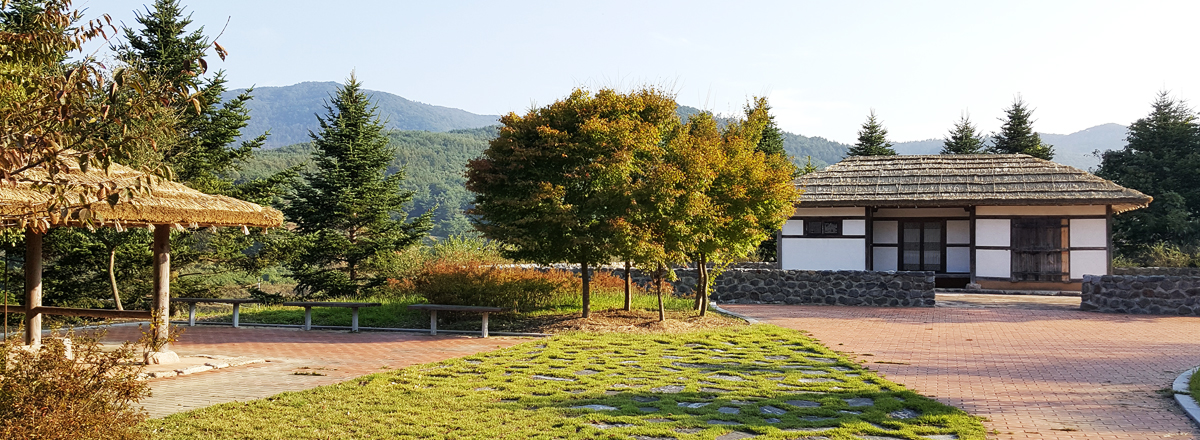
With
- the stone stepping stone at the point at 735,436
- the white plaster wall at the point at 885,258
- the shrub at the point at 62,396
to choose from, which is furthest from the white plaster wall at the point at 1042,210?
the shrub at the point at 62,396

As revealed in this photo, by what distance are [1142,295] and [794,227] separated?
833 cm

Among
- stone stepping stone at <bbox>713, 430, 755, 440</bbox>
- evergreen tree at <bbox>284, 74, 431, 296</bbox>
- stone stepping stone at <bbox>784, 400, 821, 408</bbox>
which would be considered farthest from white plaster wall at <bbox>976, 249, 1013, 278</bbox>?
stone stepping stone at <bbox>713, 430, 755, 440</bbox>

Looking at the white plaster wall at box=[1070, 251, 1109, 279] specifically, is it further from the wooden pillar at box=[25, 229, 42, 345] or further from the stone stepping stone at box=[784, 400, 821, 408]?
the wooden pillar at box=[25, 229, 42, 345]

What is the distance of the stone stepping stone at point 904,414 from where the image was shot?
676 cm

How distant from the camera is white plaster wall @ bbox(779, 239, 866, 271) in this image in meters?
22.5

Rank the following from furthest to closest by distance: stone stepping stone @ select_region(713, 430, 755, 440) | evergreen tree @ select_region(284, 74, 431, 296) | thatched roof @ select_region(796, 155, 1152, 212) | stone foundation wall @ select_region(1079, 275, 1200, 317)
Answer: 1. evergreen tree @ select_region(284, 74, 431, 296)
2. thatched roof @ select_region(796, 155, 1152, 212)
3. stone foundation wall @ select_region(1079, 275, 1200, 317)
4. stone stepping stone @ select_region(713, 430, 755, 440)

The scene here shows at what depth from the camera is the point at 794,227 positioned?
22.9m

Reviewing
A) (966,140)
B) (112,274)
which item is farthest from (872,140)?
(112,274)

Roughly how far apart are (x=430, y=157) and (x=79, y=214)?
6218cm

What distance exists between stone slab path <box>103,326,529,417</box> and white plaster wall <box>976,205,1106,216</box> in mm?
15226

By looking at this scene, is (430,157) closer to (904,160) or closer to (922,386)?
(904,160)

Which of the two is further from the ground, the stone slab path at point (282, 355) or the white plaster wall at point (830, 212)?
the white plaster wall at point (830, 212)

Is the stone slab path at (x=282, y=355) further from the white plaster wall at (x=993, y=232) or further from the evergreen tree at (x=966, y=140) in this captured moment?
the evergreen tree at (x=966, y=140)

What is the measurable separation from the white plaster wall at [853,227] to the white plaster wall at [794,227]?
1.08m
